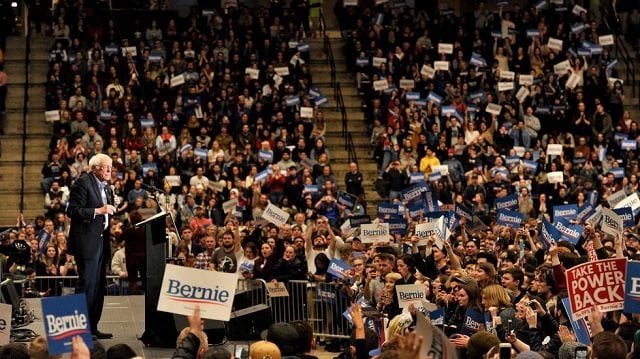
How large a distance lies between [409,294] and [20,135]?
1730cm

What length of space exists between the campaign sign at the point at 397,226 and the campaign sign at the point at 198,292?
9.61 meters

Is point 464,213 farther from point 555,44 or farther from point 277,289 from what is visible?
point 555,44

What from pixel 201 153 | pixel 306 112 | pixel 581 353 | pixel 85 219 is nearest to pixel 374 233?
pixel 85 219

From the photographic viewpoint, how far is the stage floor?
12.8 m

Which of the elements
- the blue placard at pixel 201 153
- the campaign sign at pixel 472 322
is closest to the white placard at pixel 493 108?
the blue placard at pixel 201 153

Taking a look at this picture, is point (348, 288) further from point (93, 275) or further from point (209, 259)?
point (93, 275)

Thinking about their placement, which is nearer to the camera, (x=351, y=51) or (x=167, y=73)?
(x=167, y=73)

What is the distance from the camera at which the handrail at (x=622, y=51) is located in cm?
3191

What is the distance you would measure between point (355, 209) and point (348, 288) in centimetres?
846

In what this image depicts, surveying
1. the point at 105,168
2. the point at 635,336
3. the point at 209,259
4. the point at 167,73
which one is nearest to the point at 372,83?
the point at 167,73

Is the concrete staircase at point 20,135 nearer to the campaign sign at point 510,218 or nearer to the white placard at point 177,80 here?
the white placard at point 177,80

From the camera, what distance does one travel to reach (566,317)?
11211 millimetres

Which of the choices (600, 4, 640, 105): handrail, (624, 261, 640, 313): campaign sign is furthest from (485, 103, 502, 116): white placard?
(624, 261, 640, 313): campaign sign

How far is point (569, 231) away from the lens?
1673 cm
